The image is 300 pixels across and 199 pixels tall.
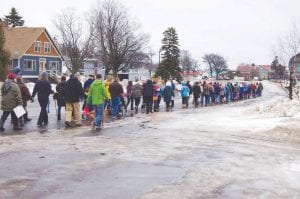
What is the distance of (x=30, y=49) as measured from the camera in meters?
67.8

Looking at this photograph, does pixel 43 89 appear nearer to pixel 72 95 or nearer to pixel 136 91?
pixel 72 95

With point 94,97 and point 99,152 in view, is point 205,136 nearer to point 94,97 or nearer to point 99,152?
point 94,97

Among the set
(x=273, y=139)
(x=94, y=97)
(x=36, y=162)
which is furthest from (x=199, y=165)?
(x=94, y=97)

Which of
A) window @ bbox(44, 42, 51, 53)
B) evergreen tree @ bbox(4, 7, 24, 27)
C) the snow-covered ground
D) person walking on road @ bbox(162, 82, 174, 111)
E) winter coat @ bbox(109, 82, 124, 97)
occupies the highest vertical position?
evergreen tree @ bbox(4, 7, 24, 27)

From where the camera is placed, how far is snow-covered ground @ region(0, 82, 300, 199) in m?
8.16

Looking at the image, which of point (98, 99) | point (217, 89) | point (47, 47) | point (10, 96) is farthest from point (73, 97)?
point (47, 47)

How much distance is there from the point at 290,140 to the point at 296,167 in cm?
470

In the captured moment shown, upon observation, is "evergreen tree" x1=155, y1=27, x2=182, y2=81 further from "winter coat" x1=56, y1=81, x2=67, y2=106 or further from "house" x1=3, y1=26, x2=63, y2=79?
"winter coat" x1=56, y1=81, x2=67, y2=106

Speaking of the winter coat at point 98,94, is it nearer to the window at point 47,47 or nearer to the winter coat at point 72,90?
the winter coat at point 72,90

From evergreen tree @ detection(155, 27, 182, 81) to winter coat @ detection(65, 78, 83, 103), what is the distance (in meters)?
67.0

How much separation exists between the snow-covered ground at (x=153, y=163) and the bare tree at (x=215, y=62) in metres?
166

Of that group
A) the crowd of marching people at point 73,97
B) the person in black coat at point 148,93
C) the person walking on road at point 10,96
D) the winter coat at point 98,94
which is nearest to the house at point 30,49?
the crowd of marching people at point 73,97

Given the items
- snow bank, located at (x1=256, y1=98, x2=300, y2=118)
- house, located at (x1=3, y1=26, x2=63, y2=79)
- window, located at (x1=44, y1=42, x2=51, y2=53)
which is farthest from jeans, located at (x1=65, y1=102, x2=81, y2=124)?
window, located at (x1=44, y1=42, x2=51, y2=53)

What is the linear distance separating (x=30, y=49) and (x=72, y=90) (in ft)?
174
